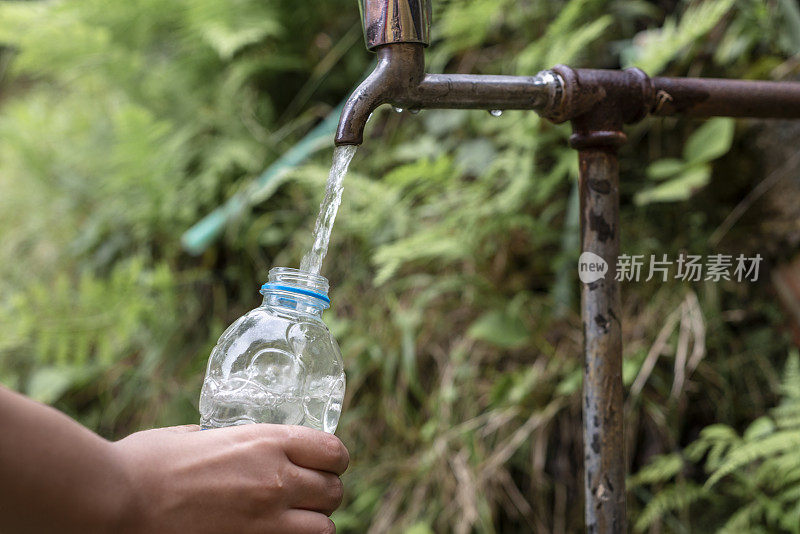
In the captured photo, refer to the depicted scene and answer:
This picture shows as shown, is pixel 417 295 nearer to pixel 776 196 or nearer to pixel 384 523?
pixel 384 523

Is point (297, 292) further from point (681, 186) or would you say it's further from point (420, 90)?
point (681, 186)

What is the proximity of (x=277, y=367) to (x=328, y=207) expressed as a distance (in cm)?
18

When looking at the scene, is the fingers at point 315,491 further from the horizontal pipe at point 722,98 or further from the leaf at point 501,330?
the leaf at point 501,330

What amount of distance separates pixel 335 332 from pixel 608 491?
1.06 m

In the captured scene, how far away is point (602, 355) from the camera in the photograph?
2.71ft

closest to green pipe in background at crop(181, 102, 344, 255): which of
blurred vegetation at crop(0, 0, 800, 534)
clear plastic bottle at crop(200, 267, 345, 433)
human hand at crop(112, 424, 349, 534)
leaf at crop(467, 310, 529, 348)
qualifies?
blurred vegetation at crop(0, 0, 800, 534)

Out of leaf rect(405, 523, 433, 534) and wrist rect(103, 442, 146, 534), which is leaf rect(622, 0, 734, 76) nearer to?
leaf rect(405, 523, 433, 534)

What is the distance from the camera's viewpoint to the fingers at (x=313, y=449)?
591 mm

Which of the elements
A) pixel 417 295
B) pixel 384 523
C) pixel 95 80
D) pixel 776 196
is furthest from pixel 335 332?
pixel 95 80

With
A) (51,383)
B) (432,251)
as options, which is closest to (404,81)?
(432,251)

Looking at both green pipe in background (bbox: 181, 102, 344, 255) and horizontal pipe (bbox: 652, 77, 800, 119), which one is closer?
horizontal pipe (bbox: 652, 77, 800, 119)

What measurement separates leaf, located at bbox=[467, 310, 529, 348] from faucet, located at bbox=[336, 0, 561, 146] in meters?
0.86

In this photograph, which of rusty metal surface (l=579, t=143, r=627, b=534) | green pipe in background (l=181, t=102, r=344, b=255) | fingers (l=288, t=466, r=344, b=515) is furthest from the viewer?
green pipe in background (l=181, t=102, r=344, b=255)

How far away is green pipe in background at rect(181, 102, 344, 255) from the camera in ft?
6.53
